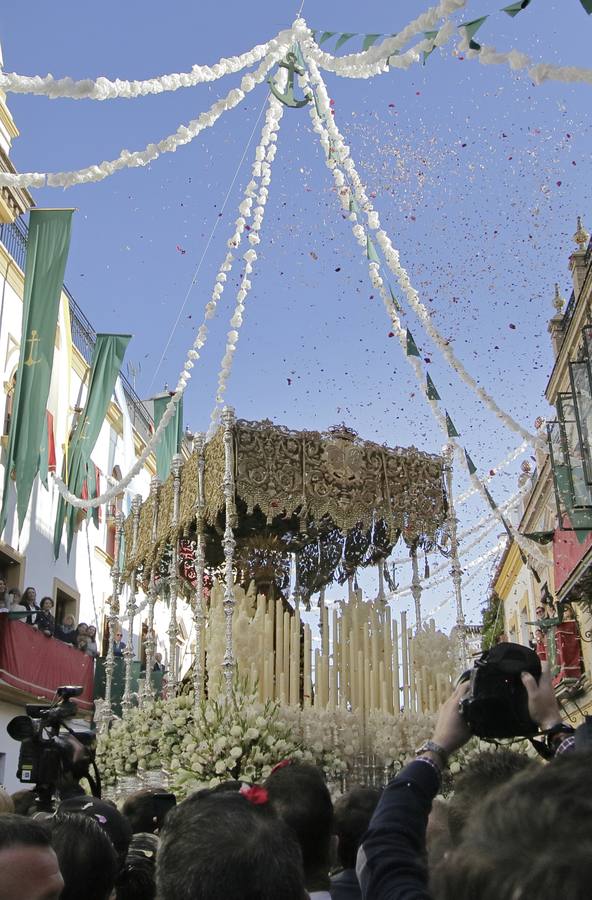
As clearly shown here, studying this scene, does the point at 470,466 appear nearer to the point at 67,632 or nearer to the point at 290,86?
the point at 290,86

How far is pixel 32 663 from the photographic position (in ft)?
46.8

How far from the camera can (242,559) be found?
10.8m

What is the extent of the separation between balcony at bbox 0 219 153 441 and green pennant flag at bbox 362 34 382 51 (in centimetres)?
857

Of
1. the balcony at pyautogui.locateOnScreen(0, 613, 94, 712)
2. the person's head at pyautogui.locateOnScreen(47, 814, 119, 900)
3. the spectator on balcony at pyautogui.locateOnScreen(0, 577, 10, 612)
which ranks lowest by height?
the person's head at pyautogui.locateOnScreen(47, 814, 119, 900)

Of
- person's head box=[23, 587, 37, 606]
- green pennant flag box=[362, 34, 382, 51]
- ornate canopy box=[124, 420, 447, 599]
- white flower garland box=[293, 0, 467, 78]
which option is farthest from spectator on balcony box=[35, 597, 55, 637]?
green pennant flag box=[362, 34, 382, 51]

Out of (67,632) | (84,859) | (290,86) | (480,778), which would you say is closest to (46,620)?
(67,632)

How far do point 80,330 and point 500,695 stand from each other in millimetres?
19396

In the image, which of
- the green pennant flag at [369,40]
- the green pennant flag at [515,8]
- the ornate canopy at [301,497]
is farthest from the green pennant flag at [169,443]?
the green pennant flag at [515,8]

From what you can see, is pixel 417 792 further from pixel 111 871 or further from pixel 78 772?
pixel 78 772

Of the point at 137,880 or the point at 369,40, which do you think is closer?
the point at 137,880

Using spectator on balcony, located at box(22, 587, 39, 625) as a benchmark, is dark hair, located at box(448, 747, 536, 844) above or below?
below

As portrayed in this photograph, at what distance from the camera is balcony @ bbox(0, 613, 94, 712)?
1347 cm

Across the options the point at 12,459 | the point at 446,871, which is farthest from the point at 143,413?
the point at 446,871

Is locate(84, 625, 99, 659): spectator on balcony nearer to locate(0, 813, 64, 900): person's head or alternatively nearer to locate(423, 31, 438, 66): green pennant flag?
locate(423, 31, 438, 66): green pennant flag
